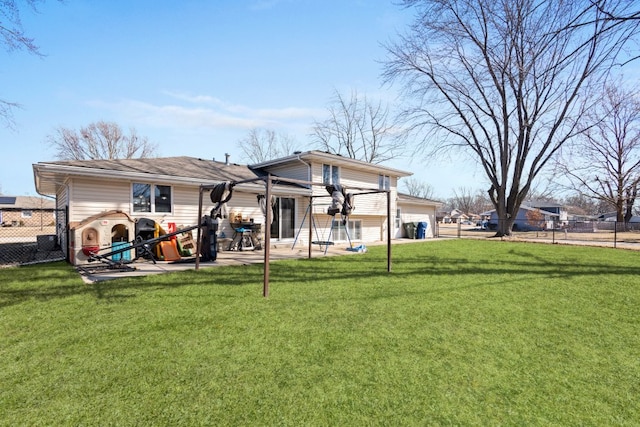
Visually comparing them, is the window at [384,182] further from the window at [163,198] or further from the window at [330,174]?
the window at [163,198]

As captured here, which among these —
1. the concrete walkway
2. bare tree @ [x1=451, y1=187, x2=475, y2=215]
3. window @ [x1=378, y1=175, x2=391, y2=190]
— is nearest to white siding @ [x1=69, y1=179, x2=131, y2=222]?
the concrete walkway

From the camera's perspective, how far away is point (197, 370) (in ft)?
9.57

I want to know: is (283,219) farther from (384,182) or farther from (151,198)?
(384,182)

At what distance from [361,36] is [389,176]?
10.9 m

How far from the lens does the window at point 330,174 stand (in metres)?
15.4

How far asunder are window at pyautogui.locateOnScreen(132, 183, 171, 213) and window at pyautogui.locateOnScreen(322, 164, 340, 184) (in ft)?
23.2

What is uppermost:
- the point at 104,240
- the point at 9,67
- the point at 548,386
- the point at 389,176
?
the point at 9,67

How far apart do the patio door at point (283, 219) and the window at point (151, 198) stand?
175 inches

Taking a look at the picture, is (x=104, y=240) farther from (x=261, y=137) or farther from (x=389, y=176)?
(x=261, y=137)

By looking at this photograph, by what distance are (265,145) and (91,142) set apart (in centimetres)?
1731

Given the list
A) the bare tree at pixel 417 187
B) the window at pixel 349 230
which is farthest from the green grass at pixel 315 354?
the bare tree at pixel 417 187

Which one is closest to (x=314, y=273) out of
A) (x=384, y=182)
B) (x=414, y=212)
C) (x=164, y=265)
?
(x=164, y=265)

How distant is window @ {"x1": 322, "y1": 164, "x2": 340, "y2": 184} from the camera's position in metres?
15.4

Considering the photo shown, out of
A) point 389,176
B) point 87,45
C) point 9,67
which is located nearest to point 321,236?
point 389,176
